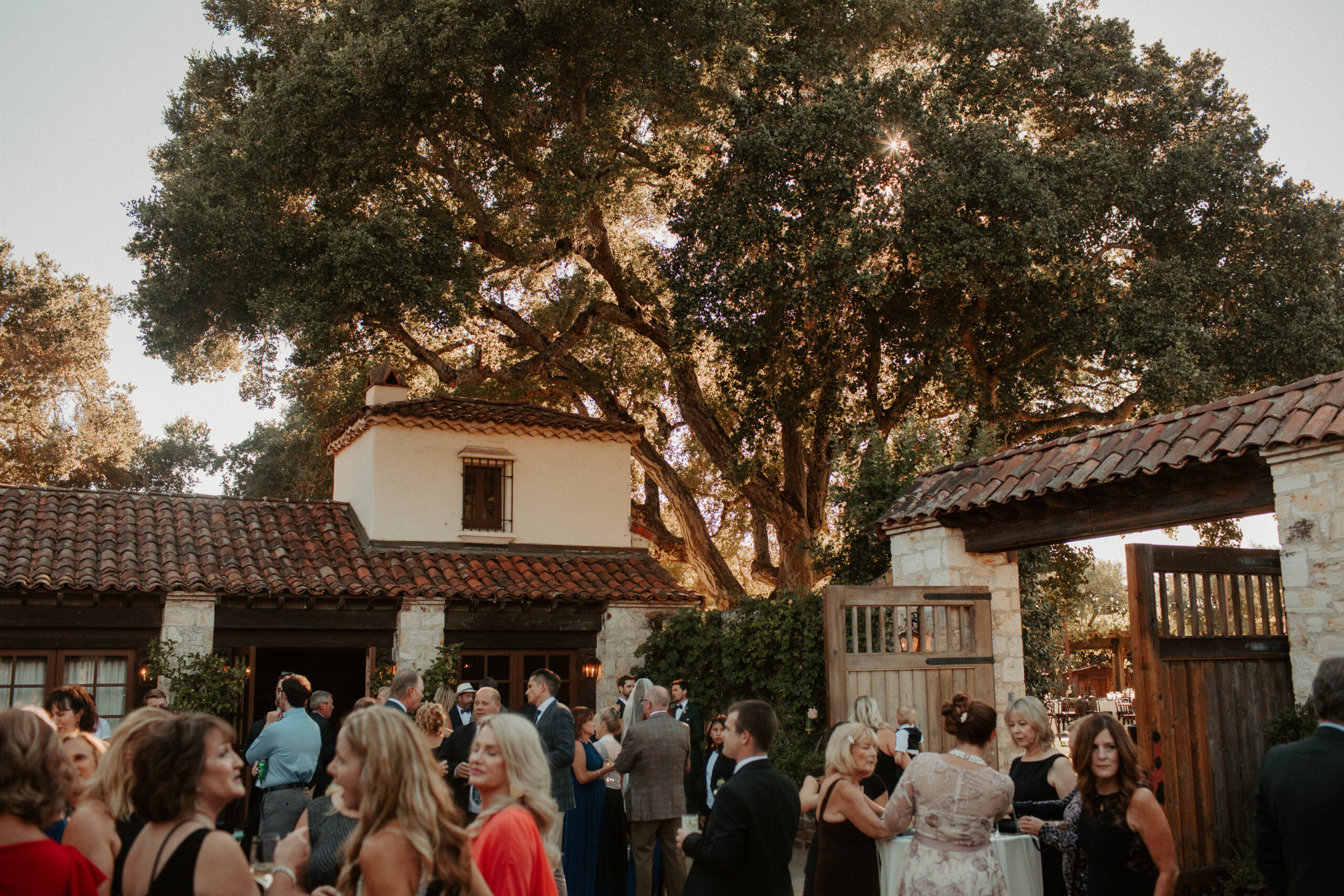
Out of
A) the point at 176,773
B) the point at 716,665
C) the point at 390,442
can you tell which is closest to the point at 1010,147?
the point at 716,665

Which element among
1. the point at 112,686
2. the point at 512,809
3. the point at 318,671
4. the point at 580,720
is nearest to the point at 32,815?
the point at 512,809

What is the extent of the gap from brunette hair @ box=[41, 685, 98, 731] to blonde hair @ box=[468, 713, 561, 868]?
4049 millimetres

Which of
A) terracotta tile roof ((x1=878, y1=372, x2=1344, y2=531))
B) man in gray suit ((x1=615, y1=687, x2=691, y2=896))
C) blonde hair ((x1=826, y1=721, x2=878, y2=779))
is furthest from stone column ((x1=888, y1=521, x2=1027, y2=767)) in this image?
blonde hair ((x1=826, y1=721, x2=878, y2=779))

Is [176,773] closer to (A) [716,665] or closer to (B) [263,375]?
(A) [716,665]

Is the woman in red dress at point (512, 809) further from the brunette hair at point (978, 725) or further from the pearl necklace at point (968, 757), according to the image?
the brunette hair at point (978, 725)

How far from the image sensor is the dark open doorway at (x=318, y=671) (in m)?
19.9

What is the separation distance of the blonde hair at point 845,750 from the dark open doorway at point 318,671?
16137mm

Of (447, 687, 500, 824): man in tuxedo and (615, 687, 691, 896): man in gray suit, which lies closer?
(447, 687, 500, 824): man in tuxedo

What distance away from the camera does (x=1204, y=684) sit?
786cm

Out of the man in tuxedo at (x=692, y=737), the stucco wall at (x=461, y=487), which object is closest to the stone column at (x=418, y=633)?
the stucco wall at (x=461, y=487)

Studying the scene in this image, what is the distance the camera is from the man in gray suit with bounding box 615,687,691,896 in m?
7.96

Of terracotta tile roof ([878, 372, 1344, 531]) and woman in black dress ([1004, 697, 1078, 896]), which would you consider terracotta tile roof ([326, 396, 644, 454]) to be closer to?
terracotta tile roof ([878, 372, 1344, 531])

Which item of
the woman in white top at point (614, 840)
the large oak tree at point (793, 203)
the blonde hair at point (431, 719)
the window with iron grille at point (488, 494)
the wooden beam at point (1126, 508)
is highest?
the large oak tree at point (793, 203)

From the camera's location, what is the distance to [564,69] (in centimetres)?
1758
